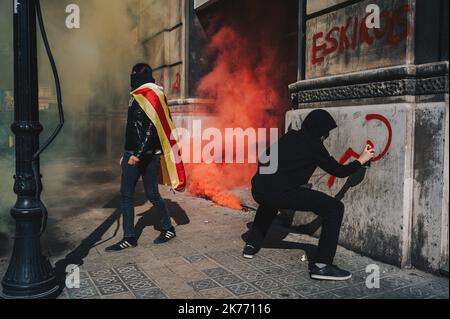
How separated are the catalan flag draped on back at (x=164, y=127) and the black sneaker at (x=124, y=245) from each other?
0.84 metres

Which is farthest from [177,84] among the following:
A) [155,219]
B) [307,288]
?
[307,288]

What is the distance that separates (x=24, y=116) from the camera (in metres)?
3.48

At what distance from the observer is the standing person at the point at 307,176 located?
4004 millimetres

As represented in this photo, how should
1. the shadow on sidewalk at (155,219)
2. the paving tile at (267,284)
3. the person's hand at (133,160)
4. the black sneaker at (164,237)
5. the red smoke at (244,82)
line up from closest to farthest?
the paving tile at (267,284)
the person's hand at (133,160)
the black sneaker at (164,237)
the shadow on sidewalk at (155,219)
the red smoke at (244,82)

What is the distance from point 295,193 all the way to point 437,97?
62.0 inches

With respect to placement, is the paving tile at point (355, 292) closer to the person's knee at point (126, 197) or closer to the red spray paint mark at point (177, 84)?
the person's knee at point (126, 197)


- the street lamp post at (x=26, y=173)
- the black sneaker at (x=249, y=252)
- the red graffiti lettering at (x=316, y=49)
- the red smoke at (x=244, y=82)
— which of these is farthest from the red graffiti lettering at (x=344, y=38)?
the red smoke at (x=244, y=82)

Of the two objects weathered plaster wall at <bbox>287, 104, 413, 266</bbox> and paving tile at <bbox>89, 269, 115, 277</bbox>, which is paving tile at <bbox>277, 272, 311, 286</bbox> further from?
paving tile at <bbox>89, 269, 115, 277</bbox>

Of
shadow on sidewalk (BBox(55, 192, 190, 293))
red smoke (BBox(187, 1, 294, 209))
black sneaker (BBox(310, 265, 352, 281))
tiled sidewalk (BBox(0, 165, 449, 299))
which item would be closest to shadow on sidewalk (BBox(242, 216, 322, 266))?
tiled sidewalk (BBox(0, 165, 449, 299))

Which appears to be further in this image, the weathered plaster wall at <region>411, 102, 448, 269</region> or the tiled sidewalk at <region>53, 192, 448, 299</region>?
the weathered plaster wall at <region>411, 102, 448, 269</region>

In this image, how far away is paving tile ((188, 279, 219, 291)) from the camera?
3816 mm

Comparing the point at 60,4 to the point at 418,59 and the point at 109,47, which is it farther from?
the point at 418,59

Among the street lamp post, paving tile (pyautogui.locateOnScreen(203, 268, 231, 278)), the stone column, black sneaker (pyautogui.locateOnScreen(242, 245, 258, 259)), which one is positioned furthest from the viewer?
black sneaker (pyautogui.locateOnScreen(242, 245, 258, 259))

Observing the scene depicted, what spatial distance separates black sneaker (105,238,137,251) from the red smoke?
13.6 feet
